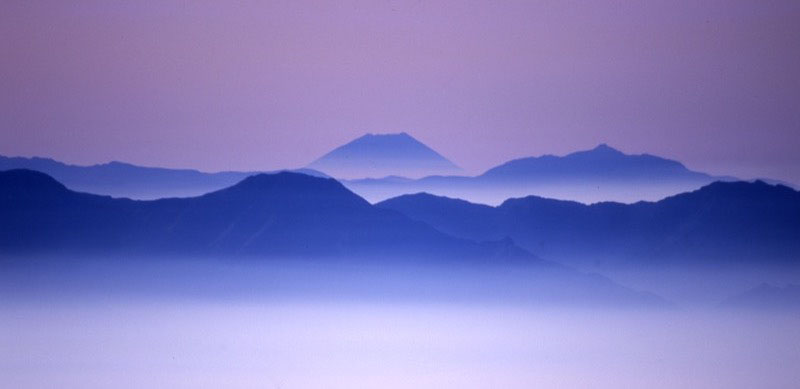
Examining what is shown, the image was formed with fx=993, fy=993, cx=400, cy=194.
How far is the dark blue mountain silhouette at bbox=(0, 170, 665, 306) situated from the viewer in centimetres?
443

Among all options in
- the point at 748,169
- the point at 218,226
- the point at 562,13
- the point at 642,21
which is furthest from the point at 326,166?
the point at 748,169

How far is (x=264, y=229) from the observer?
4496 millimetres

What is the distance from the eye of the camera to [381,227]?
14.8 feet

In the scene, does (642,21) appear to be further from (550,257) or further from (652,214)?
(550,257)

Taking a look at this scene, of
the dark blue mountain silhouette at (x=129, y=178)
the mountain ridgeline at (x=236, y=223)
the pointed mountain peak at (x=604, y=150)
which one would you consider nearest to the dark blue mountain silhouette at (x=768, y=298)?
the pointed mountain peak at (x=604, y=150)

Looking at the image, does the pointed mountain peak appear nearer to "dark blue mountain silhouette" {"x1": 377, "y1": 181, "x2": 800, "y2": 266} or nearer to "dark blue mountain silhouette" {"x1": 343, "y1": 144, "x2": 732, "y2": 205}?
"dark blue mountain silhouette" {"x1": 343, "y1": 144, "x2": 732, "y2": 205}

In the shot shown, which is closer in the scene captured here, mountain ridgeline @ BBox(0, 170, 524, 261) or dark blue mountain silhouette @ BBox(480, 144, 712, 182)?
mountain ridgeline @ BBox(0, 170, 524, 261)

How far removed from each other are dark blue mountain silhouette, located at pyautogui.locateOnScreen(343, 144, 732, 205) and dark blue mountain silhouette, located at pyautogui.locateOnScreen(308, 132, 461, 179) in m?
0.05

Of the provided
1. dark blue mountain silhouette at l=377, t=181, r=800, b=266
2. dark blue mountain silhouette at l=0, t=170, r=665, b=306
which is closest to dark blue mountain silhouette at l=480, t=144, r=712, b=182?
dark blue mountain silhouette at l=377, t=181, r=800, b=266

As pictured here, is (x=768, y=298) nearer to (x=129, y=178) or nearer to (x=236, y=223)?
(x=236, y=223)

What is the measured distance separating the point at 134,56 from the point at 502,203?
1.81 meters

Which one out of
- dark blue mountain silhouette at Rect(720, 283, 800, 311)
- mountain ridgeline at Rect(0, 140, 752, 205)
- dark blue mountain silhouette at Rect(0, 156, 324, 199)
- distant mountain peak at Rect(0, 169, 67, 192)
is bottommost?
dark blue mountain silhouette at Rect(720, 283, 800, 311)

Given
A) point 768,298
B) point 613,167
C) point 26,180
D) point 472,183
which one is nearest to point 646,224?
point 613,167

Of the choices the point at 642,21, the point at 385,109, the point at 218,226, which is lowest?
the point at 218,226
